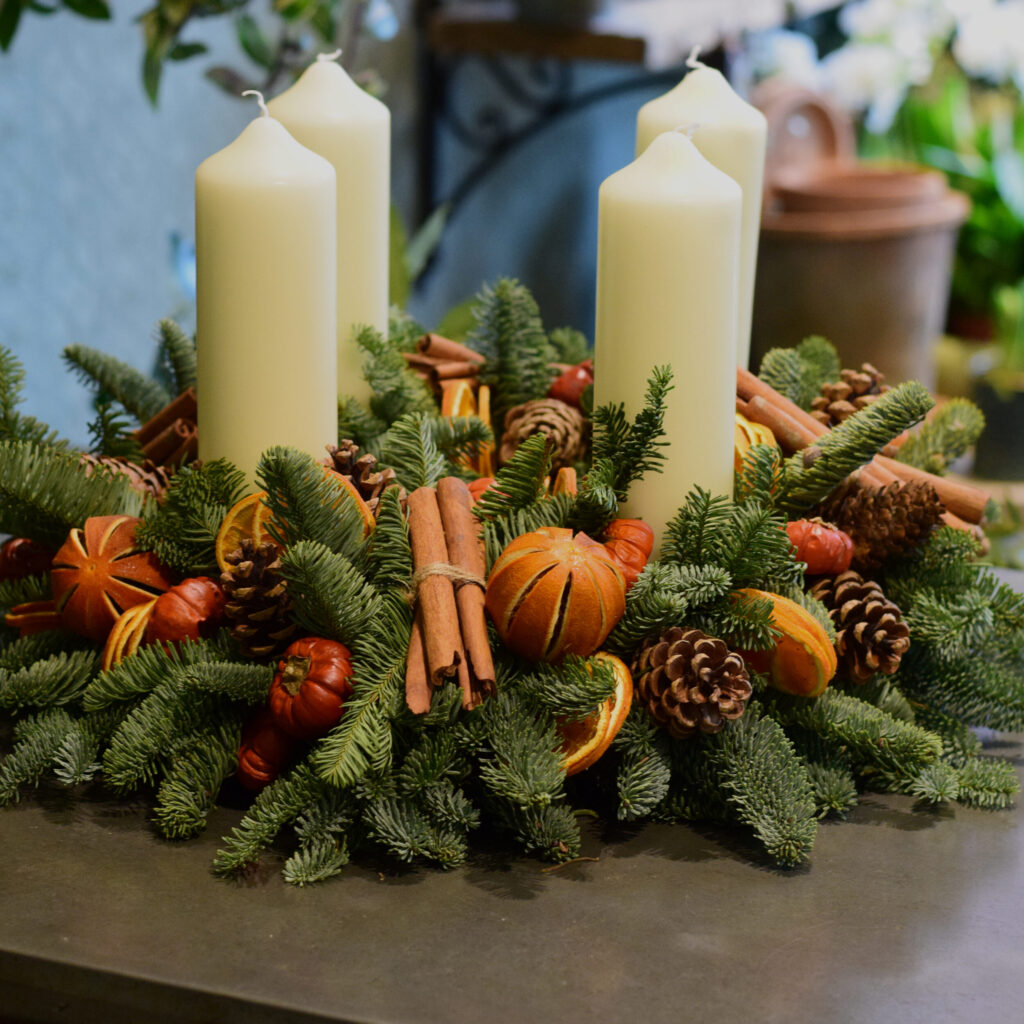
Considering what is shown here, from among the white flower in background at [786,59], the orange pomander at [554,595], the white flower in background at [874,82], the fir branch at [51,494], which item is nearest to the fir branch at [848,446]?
the orange pomander at [554,595]

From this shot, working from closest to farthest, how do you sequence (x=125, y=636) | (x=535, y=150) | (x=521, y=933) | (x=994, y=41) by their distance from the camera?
(x=521, y=933) → (x=125, y=636) → (x=535, y=150) → (x=994, y=41)

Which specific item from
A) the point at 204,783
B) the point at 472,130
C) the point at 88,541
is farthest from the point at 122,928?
the point at 472,130

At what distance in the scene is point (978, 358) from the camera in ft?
8.01

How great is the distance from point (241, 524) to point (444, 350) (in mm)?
215

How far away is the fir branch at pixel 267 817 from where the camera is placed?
1.70 feet

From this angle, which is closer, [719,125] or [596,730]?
[596,730]

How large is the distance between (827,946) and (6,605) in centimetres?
43

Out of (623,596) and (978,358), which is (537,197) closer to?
(978,358)

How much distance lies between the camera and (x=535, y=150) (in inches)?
97.0

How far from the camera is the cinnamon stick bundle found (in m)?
0.53

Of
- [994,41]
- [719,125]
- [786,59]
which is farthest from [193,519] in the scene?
[994,41]

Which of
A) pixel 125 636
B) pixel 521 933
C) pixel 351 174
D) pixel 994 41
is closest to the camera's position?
pixel 521 933

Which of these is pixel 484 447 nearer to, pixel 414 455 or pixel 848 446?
pixel 414 455

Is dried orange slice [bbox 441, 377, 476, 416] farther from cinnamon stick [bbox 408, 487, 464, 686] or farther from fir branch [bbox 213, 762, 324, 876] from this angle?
fir branch [bbox 213, 762, 324, 876]
